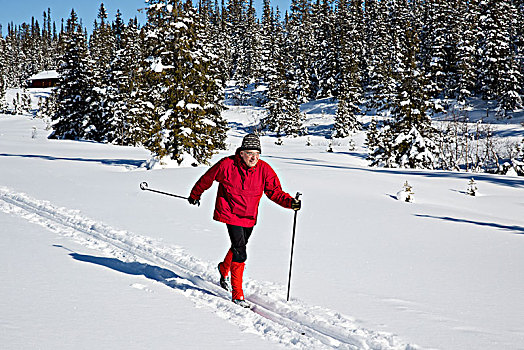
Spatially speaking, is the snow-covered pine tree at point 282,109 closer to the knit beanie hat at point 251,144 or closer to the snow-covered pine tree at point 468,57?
the snow-covered pine tree at point 468,57

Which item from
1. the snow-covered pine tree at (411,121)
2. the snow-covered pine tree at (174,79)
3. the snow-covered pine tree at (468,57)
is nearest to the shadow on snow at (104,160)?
the snow-covered pine tree at (174,79)

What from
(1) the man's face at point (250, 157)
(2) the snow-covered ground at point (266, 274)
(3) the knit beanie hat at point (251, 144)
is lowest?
(2) the snow-covered ground at point (266, 274)

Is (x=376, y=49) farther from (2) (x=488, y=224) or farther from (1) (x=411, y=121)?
(2) (x=488, y=224)

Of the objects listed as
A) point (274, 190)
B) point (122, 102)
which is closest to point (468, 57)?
point (122, 102)

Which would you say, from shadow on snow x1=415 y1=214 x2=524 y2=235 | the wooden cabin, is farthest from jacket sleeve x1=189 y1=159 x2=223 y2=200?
the wooden cabin

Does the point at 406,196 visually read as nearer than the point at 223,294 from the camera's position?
No

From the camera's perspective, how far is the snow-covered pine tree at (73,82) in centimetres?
3625

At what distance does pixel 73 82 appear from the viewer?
36562mm

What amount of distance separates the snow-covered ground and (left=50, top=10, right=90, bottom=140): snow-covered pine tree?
26.1 m

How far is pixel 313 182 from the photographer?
585 inches

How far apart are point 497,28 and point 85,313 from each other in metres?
51.4

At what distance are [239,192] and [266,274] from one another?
1650 mm

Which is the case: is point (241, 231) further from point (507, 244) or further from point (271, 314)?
point (507, 244)

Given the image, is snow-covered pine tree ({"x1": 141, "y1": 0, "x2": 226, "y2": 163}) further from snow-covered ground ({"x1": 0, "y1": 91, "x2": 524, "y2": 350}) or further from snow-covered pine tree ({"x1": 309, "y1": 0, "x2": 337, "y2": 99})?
snow-covered pine tree ({"x1": 309, "y1": 0, "x2": 337, "y2": 99})
